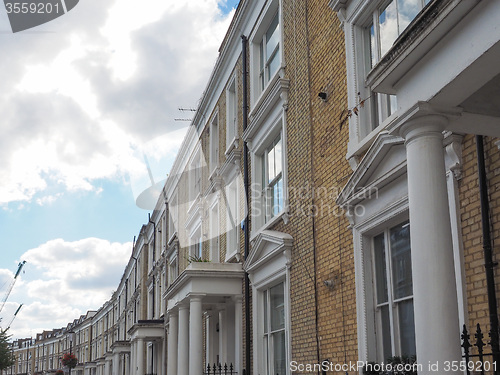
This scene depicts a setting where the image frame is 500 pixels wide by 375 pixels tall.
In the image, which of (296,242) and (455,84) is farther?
(296,242)

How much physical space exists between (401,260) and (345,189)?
57.3 inches

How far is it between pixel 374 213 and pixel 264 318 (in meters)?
5.83

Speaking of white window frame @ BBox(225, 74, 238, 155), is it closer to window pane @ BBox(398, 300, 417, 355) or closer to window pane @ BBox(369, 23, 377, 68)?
window pane @ BBox(369, 23, 377, 68)

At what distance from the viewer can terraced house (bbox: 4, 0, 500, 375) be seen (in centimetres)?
534

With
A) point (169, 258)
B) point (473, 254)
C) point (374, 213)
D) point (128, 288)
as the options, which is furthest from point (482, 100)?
point (128, 288)

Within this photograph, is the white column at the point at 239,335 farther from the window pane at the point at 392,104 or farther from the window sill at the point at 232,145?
the window pane at the point at 392,104

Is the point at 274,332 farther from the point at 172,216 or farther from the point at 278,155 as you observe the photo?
the point at 172,216

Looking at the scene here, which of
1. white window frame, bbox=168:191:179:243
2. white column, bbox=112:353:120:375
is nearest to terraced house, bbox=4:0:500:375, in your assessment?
white window frame, bbox=168:191:179:243

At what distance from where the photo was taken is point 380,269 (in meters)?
8.77

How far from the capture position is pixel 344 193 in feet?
30.3

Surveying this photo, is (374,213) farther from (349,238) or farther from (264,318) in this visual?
(264,318)

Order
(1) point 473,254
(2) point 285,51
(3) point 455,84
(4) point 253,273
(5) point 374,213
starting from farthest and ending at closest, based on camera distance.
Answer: (4) point 253,273 → (2) point 285,51 → (5) point 374,213 → (1) point 473,254 → (3) point 455,84

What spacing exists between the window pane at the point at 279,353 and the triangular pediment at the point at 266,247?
1.53 m

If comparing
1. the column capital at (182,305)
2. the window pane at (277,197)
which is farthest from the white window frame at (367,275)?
the column capital at (182,305)
